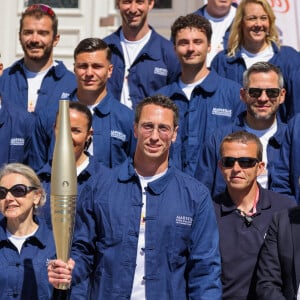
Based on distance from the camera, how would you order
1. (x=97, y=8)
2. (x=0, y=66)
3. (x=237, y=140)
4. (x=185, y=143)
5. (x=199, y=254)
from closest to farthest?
1. (x=199, y=254)
2. (x=237, y=140)
3. (x=185, y=143)
4. (x=0, y=66)
5. (x=97, y=8)

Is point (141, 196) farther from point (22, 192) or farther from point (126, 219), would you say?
point (22, 192)

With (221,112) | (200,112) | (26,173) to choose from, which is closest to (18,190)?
(26,173)

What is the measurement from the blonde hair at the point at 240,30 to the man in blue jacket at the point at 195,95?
1.51 ft

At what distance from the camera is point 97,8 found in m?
11.2

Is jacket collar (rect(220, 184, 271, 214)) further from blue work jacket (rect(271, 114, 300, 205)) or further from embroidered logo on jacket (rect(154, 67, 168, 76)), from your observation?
embroidered logo on jacket (rect(154, 67, 168, 76))

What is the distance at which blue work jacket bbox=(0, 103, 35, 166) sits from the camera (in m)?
7.56

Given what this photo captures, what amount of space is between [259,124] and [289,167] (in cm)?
46

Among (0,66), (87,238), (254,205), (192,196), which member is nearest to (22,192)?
(87,238)

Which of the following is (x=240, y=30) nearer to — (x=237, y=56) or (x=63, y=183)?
(x=237, y=56)

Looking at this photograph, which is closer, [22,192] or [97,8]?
[22,192]

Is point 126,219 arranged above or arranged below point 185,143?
below

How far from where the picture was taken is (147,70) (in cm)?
834

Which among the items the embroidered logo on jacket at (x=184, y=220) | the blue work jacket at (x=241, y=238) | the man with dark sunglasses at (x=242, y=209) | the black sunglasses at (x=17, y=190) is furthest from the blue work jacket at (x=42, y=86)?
the embroidered logo on jacket at (x=184, y=220)

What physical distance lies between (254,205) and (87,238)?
1.32 meters
